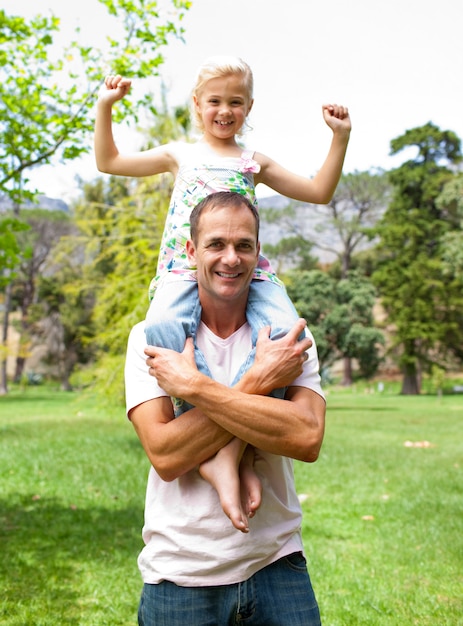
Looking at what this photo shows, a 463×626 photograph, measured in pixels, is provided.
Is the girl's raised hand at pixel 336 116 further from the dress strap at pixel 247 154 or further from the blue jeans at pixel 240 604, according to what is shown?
the blue jeans at pixel 240 604

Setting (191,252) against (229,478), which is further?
(191,252)

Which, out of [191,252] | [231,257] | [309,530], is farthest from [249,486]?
[309,530]

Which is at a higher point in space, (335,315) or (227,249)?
(227,249)

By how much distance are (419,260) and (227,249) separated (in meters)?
37.4

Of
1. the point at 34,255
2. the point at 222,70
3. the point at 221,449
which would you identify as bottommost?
the point at 34,255

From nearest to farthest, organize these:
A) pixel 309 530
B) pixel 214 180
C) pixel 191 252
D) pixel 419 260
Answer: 1. pixel 191 252
2. pixel 214 180
3. pixel 309 530
4. pixel 419 260

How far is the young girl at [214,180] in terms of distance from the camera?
2428mm

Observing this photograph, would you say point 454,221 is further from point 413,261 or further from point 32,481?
point 32,481

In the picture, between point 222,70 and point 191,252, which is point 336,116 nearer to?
point 222,70

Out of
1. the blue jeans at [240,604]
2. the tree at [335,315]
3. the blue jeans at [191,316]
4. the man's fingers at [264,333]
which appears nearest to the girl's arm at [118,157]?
the blue jeans at [191,316]

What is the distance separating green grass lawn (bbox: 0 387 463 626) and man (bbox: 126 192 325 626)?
10.4 ft

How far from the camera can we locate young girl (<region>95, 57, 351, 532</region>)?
243 centimetres

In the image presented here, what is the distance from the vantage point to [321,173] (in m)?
3.18

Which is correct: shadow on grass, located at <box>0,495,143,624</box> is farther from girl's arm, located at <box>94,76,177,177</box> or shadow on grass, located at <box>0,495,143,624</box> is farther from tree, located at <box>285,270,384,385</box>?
tree, located at <box>285,270,384,385</box>
